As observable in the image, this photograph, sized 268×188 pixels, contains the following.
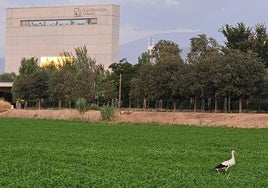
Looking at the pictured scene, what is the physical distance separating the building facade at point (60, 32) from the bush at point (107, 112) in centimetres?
8364

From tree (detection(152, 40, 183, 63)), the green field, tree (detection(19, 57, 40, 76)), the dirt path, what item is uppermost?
tree (detection(152, 40, 183, 63))

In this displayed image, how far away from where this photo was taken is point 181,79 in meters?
62.9

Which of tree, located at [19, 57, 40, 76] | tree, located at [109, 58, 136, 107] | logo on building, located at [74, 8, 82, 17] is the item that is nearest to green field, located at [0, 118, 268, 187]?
tree, located at [109, 58, 136, 107]

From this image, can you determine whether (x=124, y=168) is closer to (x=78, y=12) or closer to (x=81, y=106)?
(x=81, y=106)

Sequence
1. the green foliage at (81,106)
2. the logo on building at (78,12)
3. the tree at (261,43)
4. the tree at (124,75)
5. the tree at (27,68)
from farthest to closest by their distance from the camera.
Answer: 1. the logo on building at (78,12)
2. the tree at (27,68)
3. the tree at (124,75)
4. the tree at (261,43)
5. the green foliage at (81,106)

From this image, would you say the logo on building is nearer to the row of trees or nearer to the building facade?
the building facade

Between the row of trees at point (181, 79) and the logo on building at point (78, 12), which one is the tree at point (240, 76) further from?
the logo on building at point (78, 12)

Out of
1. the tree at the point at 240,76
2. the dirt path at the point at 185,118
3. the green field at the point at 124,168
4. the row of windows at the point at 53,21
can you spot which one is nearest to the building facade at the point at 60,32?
the row of windows at the point at 53,21

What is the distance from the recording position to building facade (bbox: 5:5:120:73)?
452 ft

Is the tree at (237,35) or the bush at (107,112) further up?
the tree at (237,35)

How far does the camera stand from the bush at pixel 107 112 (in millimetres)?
52656

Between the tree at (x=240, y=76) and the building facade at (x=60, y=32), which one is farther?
the building facade at (x=60, y=32)

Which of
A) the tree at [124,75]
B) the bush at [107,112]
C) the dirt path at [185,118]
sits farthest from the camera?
the tree at [124,75]

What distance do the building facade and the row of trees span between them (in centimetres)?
3630
